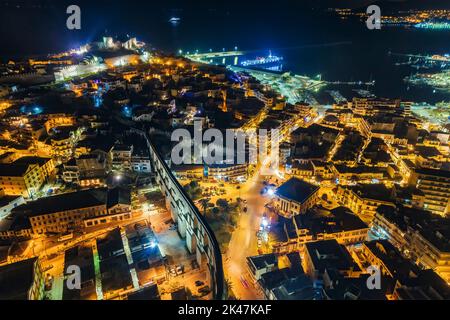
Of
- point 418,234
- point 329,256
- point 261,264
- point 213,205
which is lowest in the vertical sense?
point 261,264

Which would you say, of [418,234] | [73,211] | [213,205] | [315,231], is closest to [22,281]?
[73,211]

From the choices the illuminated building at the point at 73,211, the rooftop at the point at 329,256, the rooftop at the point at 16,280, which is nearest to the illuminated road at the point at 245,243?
the rooftop at the point at 329,256

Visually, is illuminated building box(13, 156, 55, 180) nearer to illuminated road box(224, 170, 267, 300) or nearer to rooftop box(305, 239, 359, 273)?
illuminated road box(224, 170, 267, 300)

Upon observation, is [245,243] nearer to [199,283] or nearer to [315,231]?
[199,283]

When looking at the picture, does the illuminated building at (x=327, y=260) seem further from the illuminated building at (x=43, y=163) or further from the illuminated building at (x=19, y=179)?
the illuminated building at (x=43, y=163)

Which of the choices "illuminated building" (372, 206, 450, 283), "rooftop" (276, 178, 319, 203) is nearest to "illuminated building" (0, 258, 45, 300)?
"rooftop" (276, 178, 319, 203)

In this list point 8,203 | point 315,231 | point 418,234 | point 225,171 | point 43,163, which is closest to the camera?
point 418,234
